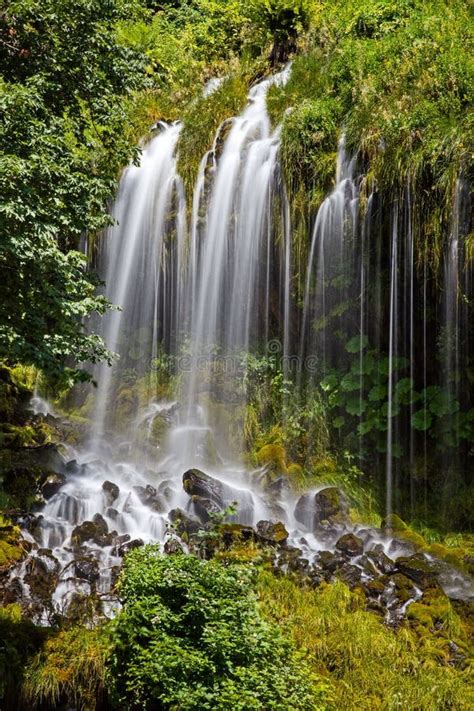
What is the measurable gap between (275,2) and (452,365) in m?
9.83

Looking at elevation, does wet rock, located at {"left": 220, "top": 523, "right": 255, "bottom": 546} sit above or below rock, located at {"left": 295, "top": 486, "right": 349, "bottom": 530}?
below

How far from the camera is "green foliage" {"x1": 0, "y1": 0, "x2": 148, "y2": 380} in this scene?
16.6 ft

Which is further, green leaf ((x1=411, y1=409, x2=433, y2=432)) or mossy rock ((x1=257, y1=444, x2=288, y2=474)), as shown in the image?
mossy rock ((x1=257, y1=444, x2=288, y2=474))

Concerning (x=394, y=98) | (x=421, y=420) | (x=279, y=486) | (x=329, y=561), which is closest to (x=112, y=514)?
(x=279, y=486)

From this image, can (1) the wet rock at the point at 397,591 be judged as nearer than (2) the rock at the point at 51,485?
Yes

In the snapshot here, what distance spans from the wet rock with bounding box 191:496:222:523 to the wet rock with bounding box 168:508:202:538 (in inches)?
4.3

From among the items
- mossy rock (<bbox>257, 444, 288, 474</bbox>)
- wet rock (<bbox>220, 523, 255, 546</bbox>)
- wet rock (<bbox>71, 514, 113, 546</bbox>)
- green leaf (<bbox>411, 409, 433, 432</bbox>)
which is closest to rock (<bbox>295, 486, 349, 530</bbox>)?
mossy rock (<bbox>257, 444, 288, 474</bbox>)

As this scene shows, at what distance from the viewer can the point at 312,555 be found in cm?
795

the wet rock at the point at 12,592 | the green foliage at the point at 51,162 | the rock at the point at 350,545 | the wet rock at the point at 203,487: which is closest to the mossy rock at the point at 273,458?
the wet rock at the point at 203,487

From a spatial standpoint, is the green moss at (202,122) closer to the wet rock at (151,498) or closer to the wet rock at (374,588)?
the wet rock at (151,498)

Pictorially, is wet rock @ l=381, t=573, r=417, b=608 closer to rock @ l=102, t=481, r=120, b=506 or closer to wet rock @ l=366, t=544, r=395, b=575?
wet rock @ l=366, t=544, r=395, b=575

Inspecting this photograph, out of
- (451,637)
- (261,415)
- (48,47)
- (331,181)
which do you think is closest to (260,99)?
(331,181)

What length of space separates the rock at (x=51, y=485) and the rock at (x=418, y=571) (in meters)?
4.63

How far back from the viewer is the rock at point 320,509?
8914 millimetres
